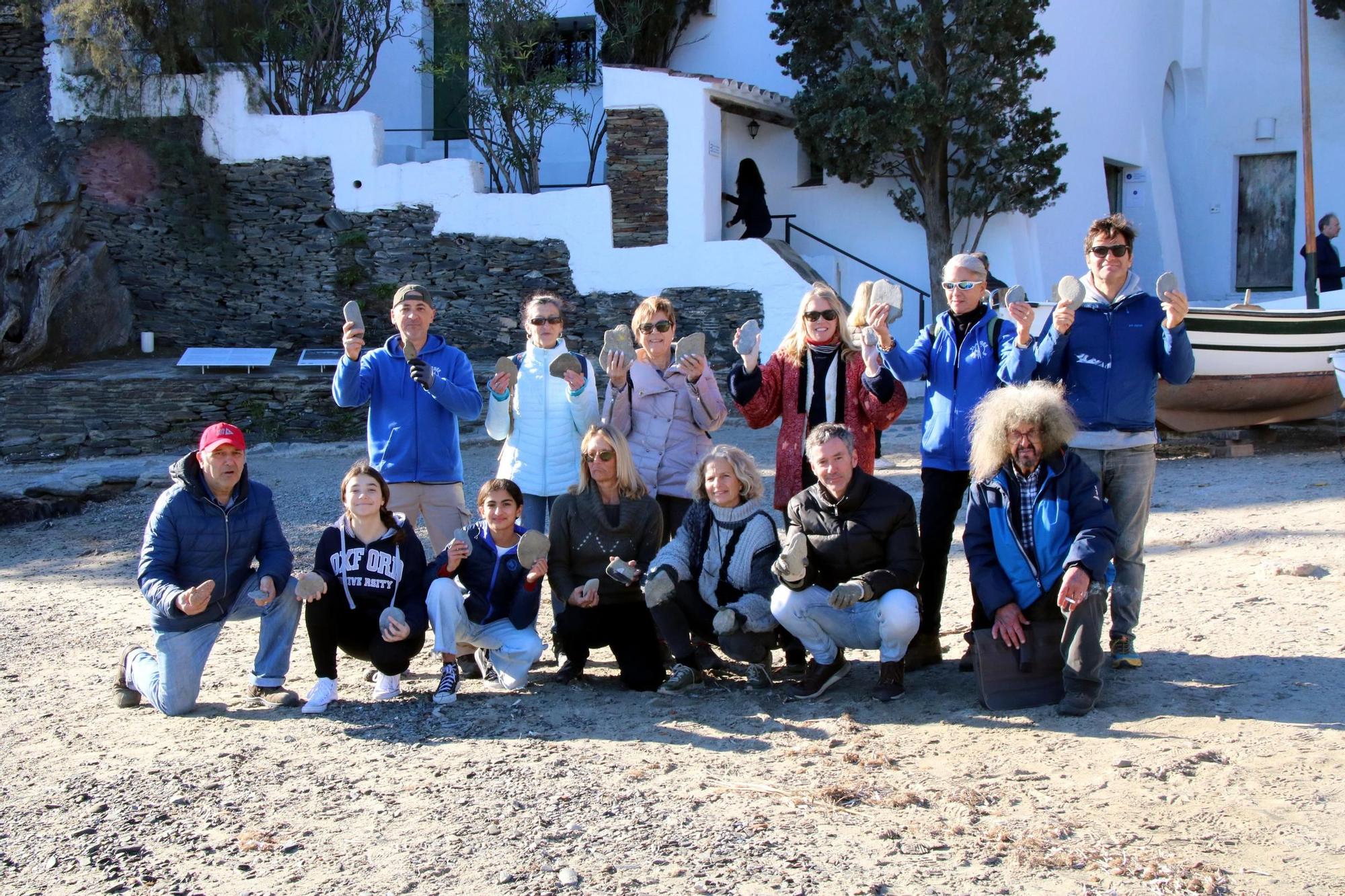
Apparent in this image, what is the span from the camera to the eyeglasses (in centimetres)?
459

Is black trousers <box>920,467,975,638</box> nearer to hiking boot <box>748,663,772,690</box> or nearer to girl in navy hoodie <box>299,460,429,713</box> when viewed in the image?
hiking boot <box>748,663,772,690</box>

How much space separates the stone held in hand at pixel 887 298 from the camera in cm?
489

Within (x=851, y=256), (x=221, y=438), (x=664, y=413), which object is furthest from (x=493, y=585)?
(x=851, y=256)

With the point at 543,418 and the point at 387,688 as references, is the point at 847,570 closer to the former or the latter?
the point at 543,418

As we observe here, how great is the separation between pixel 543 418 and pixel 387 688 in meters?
1.40

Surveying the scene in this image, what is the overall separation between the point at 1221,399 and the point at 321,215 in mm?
10735

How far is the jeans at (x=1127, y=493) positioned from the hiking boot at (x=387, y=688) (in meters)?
2.89

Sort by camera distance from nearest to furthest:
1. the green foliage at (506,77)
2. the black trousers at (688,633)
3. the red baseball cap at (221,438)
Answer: the red baseball cap at (221,438) < the black trousers at (688,633) < the green foliage at (506,77)

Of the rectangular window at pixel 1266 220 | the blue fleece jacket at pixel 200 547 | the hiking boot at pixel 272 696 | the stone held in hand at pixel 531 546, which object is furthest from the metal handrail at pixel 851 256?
the hiking boot at pixel 272 696

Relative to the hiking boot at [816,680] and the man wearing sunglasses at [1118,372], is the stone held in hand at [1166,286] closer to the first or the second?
the man wearing sunglasses at [1118,372]

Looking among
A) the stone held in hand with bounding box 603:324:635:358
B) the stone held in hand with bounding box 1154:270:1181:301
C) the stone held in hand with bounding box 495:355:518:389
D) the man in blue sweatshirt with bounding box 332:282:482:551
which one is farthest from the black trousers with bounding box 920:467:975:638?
the man in blue sweatshirt with bounding box 332:282:482:551

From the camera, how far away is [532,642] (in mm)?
4918

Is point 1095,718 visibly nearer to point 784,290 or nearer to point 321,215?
point 784,290

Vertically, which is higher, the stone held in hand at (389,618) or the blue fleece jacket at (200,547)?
the blue fleece jacket at (200,547)
